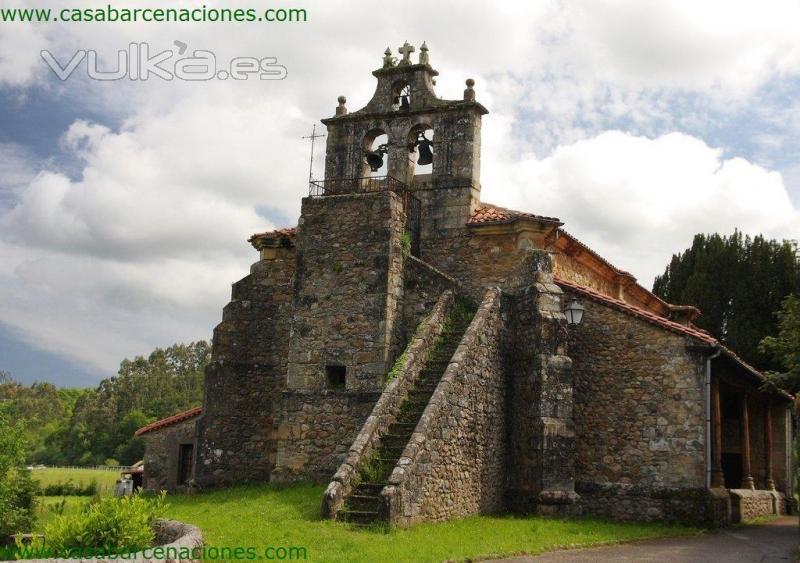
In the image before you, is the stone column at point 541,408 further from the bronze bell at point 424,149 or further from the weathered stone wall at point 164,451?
the weathered stone wall at point 164,451

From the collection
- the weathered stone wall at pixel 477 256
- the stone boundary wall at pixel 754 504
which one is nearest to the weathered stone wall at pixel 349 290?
the weathered stone wall at pixel 477 256

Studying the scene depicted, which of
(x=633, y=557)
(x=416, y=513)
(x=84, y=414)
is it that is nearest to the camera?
(x=633, y=557)

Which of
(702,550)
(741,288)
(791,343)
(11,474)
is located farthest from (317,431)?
(741,288)

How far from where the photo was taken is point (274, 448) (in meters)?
19.8

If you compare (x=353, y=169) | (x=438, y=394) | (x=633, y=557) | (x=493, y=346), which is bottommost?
(x=633, y=557)

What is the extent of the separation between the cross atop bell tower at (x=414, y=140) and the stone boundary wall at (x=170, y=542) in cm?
1099

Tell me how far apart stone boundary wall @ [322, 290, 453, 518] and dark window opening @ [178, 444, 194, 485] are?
9439 mm

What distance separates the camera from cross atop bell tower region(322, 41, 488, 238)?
19.9 m

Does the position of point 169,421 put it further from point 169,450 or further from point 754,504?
point 754,504

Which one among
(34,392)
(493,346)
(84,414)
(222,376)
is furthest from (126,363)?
(493,346)

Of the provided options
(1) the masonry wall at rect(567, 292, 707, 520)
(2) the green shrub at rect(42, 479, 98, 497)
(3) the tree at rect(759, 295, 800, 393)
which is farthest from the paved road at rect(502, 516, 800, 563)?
(2) the green shrub at rect(42, 479, 98, 497)

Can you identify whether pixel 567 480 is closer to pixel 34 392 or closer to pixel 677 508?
pixel 677 508

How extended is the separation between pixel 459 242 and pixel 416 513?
25.6 ft

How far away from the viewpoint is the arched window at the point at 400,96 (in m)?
20.8
